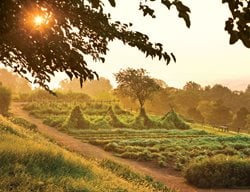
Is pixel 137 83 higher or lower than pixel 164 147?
higher

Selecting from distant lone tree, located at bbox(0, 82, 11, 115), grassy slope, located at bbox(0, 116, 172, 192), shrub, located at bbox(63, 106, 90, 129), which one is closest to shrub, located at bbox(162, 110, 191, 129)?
shrub, located at bbox(63, 106, 90, 129)

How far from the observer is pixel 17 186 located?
12.4m

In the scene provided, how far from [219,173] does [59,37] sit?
54.9 feet

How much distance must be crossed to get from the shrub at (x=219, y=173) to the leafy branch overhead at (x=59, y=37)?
1488cm

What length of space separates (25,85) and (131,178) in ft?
456

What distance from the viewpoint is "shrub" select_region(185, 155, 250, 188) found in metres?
23.3

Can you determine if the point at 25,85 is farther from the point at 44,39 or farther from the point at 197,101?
the point at 44,39

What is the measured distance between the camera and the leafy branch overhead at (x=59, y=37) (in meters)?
6.86

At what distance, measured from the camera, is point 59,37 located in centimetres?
862

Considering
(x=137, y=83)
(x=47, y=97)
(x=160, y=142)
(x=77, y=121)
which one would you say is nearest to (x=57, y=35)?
(x=160, y=142)

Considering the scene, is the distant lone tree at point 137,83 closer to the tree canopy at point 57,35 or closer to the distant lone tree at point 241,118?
the distant lone tree at point 241,118

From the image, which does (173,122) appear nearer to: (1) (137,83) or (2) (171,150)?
(1) (137,83)

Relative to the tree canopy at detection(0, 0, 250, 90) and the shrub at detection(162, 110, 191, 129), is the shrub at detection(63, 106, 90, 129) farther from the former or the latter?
the tree canopy at detection(0, 0, 250, 90)

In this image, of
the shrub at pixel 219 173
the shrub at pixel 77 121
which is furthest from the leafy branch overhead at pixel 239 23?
the shrub at pixel 77 121
